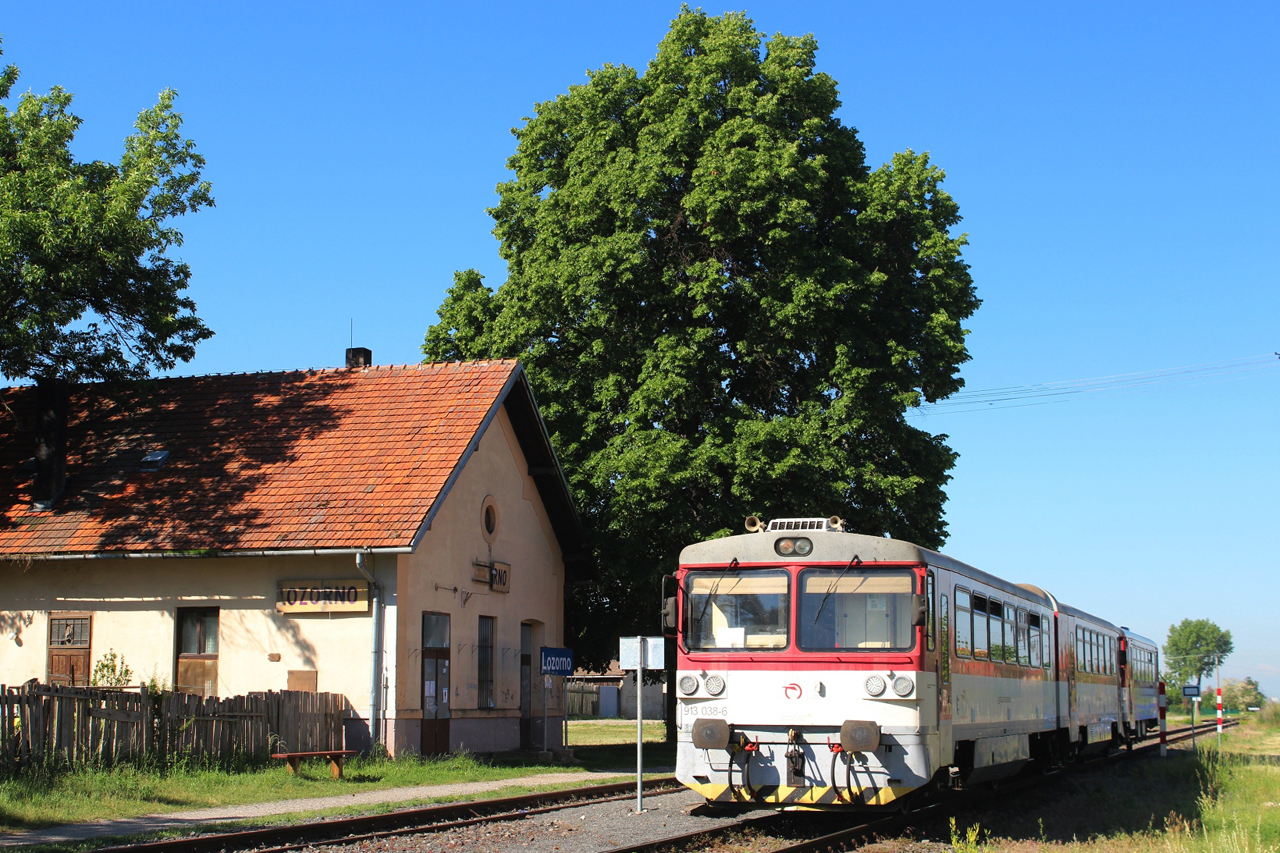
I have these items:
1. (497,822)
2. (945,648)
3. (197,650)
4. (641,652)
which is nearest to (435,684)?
(197,650)

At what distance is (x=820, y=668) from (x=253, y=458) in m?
13.2

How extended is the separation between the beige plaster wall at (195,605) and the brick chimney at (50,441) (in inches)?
49.6

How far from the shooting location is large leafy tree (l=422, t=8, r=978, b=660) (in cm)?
2497

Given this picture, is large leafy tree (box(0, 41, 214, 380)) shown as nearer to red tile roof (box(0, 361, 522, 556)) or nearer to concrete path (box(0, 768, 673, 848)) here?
red tile roof (box(0, 361, 522, 556))

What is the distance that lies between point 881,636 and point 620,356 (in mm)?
14535

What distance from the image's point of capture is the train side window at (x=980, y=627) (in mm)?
14677

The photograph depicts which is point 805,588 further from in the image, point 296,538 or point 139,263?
point 139,263

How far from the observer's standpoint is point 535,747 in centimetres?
2489

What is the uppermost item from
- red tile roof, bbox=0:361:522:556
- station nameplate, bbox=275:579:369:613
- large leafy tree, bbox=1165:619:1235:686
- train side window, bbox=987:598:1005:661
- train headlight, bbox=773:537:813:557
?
red tile roof, bbox=0:361:522:556

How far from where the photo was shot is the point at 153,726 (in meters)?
16.7

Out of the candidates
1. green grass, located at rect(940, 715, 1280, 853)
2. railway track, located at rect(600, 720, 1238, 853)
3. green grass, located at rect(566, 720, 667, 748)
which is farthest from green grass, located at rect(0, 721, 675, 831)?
green grass, located at rect(566, 720, 667, 748)

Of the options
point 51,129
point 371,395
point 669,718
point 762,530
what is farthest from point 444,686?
point 51,129

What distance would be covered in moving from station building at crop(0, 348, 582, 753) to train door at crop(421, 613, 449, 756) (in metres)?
0.04

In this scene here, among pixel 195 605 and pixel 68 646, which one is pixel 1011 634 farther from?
pixel 68 646
